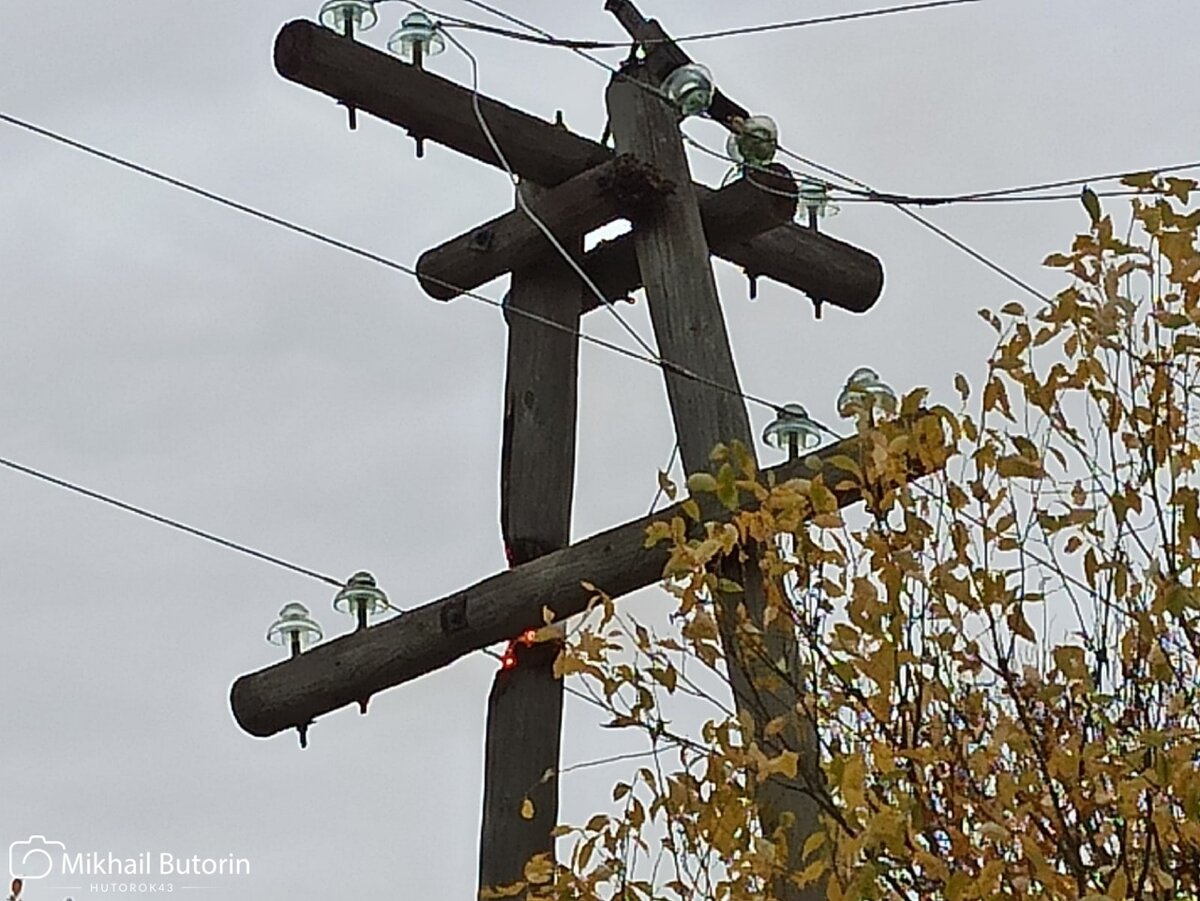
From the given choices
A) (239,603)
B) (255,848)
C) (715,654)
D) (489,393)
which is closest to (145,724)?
(239,603)

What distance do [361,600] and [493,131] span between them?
0.99m

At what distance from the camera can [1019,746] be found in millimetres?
2109

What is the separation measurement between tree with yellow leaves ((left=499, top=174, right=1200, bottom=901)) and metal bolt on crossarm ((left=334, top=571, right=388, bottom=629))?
2230mm

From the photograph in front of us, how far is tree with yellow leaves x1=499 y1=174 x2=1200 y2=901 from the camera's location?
210 cm

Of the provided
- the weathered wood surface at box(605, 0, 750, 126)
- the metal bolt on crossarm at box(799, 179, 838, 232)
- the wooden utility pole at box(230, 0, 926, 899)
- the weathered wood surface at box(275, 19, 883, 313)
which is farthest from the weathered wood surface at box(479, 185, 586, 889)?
the metal bolt on crossarm at box(799, 179, 838, 232)

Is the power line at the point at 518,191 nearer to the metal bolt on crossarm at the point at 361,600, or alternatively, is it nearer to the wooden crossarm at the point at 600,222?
the wooden crossarm at the point at 600,222

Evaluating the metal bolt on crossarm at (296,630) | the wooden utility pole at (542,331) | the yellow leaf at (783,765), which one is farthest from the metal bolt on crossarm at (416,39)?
the yellow leaf at (783,765)

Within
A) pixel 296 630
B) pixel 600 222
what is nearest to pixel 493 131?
pixel 600 222

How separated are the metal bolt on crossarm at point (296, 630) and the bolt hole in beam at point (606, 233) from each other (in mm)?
958

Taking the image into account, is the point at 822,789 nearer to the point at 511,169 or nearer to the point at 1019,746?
the point at 1019,746

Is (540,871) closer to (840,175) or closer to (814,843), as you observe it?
(814,843)

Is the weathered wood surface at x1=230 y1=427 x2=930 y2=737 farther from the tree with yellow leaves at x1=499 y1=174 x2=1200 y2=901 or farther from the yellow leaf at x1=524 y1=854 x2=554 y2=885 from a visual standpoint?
the tree with yellow leaves at x1=499 y1=174 x2=1200 y2=901

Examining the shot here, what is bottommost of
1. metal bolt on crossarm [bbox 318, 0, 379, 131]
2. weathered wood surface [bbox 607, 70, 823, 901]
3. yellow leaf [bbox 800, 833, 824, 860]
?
yellow leaf [bbox 800, 833, 824, 860]

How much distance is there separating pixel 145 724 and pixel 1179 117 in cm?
415
